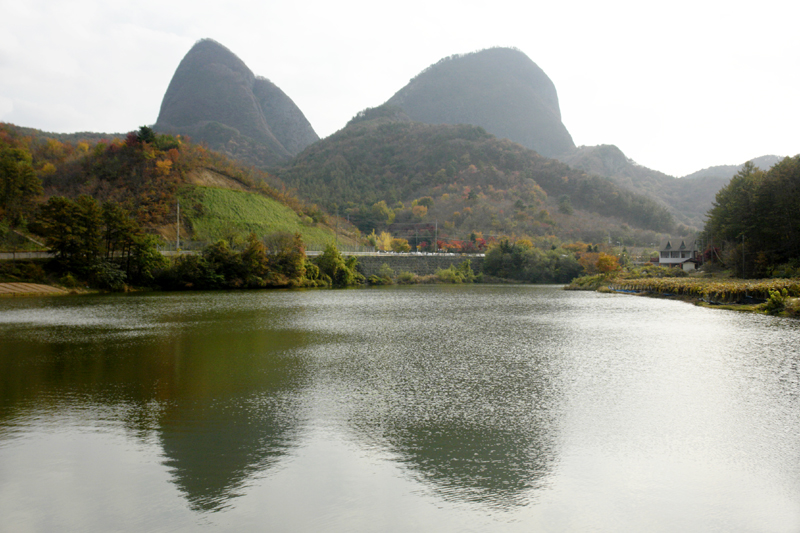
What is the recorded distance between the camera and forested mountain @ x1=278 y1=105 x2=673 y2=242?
117 m

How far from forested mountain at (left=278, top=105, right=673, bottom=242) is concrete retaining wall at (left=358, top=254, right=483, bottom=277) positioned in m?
27.5

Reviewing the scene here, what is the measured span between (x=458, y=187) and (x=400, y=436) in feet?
449

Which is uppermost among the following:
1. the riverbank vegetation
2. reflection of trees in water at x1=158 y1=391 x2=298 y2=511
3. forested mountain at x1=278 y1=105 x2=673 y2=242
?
forested mountain at x1=278 y1=105 x2=673 y2=242

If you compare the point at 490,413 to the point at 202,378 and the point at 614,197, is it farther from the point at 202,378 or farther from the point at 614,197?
the point at 614,197

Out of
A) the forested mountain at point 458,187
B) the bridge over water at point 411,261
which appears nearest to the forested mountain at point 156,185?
the bridge over water at point 411,261

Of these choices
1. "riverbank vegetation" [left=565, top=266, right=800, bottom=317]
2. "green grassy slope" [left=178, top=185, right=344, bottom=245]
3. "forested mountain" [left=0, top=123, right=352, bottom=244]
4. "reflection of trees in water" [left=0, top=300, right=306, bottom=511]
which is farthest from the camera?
"green grassy slope" [left=178, top=185, right=344, bottom=245]

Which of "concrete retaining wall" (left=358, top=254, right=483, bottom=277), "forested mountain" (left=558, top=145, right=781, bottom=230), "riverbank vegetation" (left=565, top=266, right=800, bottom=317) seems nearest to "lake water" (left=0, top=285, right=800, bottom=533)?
"riverbank vegetation" (left=565, top=266, right=800, bottom=317)

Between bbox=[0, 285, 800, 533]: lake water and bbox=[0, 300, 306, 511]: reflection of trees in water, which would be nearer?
bbox=[0, 285, 800, 533]: lake water

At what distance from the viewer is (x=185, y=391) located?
34.3 ft

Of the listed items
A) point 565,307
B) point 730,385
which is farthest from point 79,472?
point 565,307

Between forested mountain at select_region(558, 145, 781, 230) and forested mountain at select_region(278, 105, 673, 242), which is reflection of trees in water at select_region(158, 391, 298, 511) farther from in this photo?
forested mountain at select_region(558, 145, 781, 230)

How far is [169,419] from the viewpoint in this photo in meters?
8.61

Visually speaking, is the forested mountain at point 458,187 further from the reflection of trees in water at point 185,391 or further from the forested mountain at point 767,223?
the reflection of trees in water at point 185,391

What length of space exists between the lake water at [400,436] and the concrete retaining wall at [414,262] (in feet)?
181
